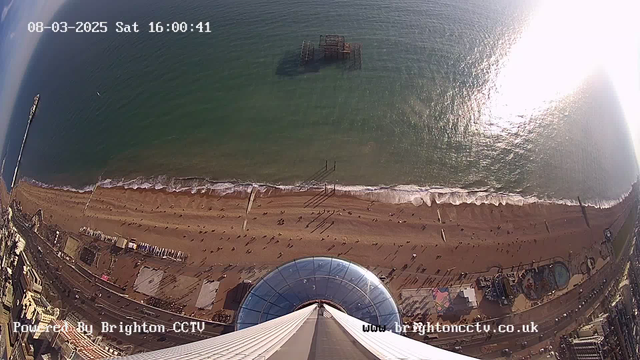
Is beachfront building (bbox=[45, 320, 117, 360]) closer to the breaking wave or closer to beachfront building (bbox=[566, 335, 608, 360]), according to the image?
the breaking wave

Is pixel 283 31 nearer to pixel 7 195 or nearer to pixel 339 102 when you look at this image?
pixel 339 102

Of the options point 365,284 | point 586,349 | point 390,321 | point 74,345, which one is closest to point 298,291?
point 365,284

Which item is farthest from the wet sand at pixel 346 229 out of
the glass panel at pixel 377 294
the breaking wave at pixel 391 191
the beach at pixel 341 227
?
the glass panel at pixel 377 294

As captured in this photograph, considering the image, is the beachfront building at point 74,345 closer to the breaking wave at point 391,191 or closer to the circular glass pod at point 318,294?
the circular glass pod at point 318,294

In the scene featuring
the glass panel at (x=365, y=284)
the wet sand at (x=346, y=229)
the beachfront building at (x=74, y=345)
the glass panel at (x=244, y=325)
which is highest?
the wet sand at (x=346, y=229)

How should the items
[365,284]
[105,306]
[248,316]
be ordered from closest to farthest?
[248,316] → [365,284] → [105,306]

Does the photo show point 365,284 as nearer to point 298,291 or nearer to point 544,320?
point 298,291
